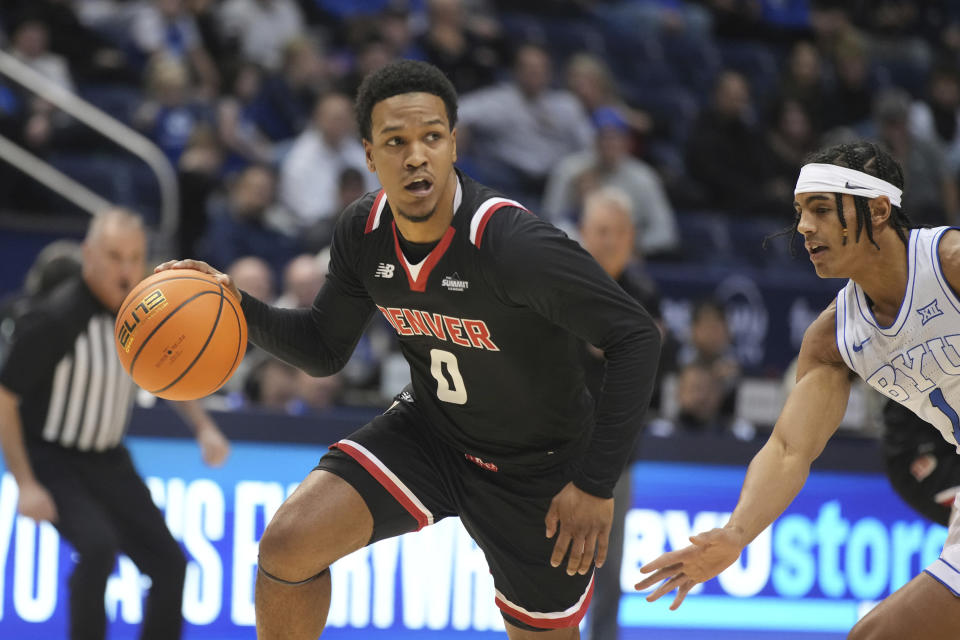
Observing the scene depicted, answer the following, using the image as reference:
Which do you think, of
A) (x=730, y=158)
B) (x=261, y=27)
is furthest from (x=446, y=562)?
(x=730, y=158)

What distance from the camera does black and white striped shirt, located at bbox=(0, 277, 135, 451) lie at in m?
5.70

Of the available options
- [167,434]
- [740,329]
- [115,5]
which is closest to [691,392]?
[740,329]

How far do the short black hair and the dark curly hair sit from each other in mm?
1235

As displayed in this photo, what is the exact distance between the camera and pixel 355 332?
455 centimetres

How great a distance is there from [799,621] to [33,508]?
14.4 ft

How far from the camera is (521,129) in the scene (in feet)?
37.6

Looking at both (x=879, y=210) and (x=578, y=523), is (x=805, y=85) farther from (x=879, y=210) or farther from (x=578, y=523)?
(x=578, y=523)

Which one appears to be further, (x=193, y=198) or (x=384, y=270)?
(x=193, y=198)

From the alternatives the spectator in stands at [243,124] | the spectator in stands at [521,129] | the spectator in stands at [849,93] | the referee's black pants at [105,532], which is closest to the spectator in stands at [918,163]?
A: the spectator in stands at [849,93]

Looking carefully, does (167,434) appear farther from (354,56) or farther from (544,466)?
(354,56)

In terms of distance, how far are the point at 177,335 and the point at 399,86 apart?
114 cm

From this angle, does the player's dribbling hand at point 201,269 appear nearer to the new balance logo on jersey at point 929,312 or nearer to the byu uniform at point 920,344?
the byu uniform at point 920,344

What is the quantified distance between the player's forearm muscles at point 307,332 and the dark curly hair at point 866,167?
163 cm

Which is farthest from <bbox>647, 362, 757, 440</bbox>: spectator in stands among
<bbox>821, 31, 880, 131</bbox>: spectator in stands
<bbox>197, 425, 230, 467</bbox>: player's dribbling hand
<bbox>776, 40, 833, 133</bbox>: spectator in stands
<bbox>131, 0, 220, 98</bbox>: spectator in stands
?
<bbox>821, 31, 880, 131</bbox>: spectator in stands
